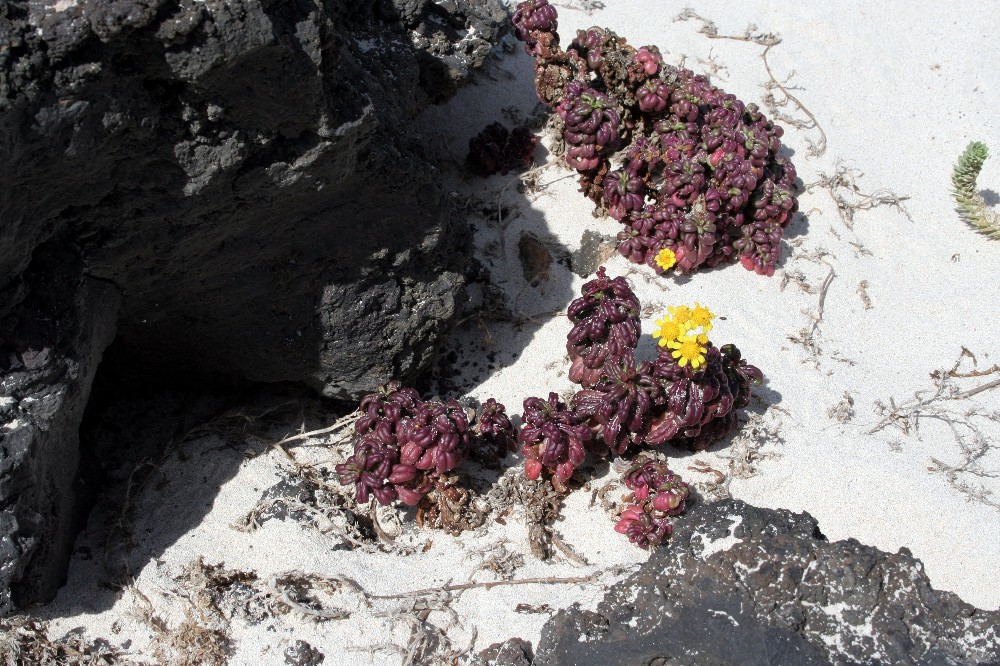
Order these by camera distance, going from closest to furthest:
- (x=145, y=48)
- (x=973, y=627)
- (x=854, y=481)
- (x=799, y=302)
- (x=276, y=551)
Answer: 1. (x=145, y=48)
2. (x=973, y=627)
3. (x=276, y=551)
4. (x=854, y=481)
5. (x=799, y=302)

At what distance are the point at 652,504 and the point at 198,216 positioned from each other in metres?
2.28

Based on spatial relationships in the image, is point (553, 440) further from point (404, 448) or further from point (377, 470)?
point (377, 470)

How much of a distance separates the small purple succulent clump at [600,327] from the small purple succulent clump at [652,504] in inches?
23.5

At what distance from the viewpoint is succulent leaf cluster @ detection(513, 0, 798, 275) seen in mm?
5191

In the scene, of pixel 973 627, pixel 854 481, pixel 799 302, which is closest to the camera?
pixel 973 627

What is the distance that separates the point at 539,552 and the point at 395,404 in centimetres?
94

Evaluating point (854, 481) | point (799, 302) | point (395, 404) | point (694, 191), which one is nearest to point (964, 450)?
point (854, 481)

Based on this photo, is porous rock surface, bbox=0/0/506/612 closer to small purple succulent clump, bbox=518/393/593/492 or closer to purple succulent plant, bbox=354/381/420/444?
purple succulent plant, bbox=354/381/420/444

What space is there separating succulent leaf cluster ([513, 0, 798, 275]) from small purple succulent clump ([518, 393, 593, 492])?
4.53ft

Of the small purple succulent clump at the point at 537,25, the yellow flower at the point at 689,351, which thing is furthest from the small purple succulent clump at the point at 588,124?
the yellow flower at the point at 689,351

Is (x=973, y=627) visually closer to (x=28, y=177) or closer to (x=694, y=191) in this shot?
(x=694, y=191)

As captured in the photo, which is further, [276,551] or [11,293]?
[276,551]

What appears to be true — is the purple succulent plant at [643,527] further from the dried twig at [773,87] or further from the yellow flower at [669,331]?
the dried twig at [773,87]

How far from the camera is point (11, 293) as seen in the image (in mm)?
3174
